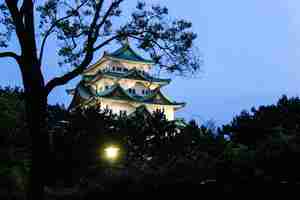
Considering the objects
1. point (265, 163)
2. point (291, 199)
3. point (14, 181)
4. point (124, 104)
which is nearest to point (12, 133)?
point (14, 181)

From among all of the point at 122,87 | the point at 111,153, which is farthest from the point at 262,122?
the point at 122,87

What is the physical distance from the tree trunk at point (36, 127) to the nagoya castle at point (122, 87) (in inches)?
1271

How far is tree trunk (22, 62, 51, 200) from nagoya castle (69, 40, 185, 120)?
3229 cm

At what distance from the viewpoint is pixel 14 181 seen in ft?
48.1

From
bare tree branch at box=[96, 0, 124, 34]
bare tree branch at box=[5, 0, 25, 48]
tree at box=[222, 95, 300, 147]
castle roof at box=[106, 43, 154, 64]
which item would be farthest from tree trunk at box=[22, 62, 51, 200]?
castle roof at box=[106, 43, 154, 64]

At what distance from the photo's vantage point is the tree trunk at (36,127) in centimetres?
872

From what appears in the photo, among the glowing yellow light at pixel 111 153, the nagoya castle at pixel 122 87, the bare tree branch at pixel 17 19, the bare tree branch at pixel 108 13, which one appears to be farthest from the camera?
the nagoya castle at pixel 122 87

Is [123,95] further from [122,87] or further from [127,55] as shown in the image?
[127,55]

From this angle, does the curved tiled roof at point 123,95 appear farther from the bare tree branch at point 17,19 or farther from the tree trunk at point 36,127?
the tree trunk at point 36,127

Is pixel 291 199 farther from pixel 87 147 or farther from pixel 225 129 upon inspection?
pixel 225 129

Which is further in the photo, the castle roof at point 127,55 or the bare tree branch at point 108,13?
the castle roof at point 127,55

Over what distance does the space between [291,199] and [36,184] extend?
531 cm

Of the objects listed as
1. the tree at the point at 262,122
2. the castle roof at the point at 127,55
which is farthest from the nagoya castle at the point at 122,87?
the tree at the point at 262,122

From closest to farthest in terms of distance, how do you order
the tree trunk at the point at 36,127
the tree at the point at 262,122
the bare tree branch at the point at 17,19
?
the tree trunk at the point at 36,127 → the bare tree branch at the point at 17,19 → the tree at the point at 262,122
